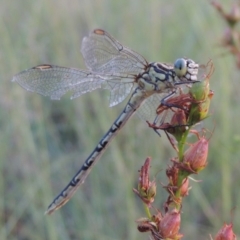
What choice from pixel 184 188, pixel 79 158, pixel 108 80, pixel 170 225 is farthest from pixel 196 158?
pixel 79 158

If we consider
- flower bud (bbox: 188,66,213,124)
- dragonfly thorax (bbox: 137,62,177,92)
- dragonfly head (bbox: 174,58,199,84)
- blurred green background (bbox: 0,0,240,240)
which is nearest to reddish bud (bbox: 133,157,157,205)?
flower bud (bbox: 188,66,213,124)

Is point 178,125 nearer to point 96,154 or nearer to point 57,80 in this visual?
point 96,154

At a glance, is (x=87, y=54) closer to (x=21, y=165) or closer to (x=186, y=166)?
(x=186, y=166)

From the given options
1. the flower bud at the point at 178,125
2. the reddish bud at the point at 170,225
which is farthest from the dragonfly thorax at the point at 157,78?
the reddish bud at the point at 170,225

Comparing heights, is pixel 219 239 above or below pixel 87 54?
below

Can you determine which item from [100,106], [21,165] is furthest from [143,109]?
[21,165]

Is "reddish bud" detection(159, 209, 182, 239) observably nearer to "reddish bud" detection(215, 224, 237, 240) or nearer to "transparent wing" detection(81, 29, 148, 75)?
"reddish bud" detection(215, 224, 237, 240)

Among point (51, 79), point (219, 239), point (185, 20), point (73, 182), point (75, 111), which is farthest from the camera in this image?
point (185, 20)

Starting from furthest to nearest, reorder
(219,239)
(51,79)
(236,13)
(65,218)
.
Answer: (65,218)
(236,13)
(51,79)
(219,239)
